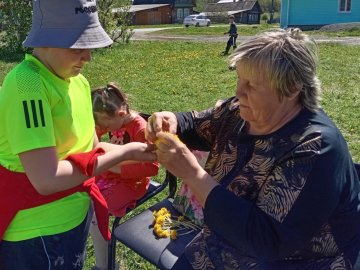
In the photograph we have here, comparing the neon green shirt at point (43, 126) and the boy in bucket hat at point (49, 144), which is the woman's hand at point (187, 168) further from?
the neon green shirt at point (43, 126)

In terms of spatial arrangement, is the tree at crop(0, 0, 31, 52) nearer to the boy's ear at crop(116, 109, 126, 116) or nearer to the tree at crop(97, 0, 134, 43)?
the tree at crop(97, 0, 134, 43)

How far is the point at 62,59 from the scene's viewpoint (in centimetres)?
176

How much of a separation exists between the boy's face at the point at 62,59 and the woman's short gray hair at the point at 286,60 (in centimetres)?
60

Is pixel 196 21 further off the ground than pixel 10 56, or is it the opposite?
pixel 10 56

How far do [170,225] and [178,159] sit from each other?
113cm

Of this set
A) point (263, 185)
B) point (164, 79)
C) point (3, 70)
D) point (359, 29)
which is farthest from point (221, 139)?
point (359, 29)

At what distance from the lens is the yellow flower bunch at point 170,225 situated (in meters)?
2.75

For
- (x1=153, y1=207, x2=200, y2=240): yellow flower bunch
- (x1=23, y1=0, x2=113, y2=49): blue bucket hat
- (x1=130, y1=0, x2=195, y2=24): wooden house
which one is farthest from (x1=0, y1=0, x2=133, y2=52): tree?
(x1=130, y1=0, x2=195, y2=24): wooden house

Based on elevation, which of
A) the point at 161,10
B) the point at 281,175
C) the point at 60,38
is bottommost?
the point at 161,10

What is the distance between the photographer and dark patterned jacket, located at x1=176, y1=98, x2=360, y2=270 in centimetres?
166

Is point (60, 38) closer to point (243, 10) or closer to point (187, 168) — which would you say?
point (187, 168)

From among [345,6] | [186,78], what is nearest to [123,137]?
[186,78]

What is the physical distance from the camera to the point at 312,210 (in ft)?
5.41

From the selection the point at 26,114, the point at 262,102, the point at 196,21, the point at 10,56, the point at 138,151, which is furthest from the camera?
the point at 196,21
